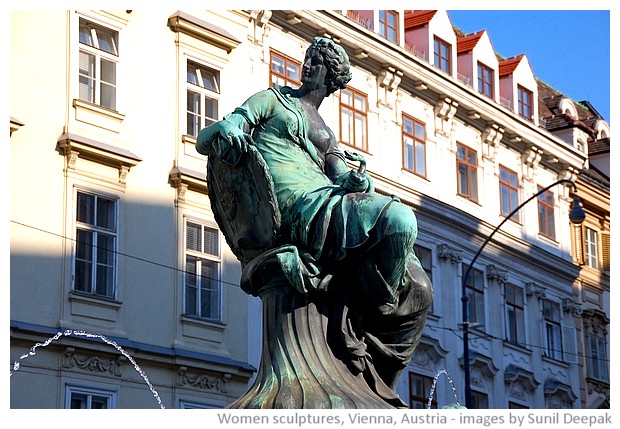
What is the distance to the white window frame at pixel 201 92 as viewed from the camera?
27.2 meters

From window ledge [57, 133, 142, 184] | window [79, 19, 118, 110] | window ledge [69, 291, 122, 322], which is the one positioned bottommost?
window ledge [69, 291, 122, 322]

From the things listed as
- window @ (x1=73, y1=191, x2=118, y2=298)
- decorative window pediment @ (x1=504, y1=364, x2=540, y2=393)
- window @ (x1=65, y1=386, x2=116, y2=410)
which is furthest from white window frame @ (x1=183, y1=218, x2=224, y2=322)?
decorative window pediment @ (x1=504, y1=364, x2=540, y2=393)

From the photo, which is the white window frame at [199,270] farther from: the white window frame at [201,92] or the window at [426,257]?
the window at [426,257]

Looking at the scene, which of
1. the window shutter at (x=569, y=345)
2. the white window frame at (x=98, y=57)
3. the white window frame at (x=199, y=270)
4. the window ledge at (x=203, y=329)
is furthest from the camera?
the window shutter at (x=569, y=345)

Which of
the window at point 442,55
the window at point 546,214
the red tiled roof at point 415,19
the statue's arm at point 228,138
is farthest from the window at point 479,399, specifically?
the statue's arm at point 228,138

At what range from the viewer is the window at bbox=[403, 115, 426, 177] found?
33.6 metres

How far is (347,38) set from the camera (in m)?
31.0

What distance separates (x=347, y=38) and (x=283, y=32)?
168cm

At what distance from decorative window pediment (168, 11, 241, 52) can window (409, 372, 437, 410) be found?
8415 mm

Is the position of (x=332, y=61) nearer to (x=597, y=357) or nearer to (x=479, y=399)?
(x=479, y=399)

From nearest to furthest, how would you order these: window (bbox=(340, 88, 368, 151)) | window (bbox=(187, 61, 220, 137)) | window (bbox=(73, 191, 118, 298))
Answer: window (bbox=(73, 191, 118, 298)) → window (bbox=(187, 61, 220, 137)) → window (bbox=(340, 88, 368, 151))

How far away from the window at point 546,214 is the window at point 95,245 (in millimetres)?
17277

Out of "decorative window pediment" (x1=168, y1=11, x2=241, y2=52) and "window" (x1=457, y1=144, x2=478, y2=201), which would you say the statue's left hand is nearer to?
"decorative window pediment" (x1=168, y1=11, x2=241, y2=52)
